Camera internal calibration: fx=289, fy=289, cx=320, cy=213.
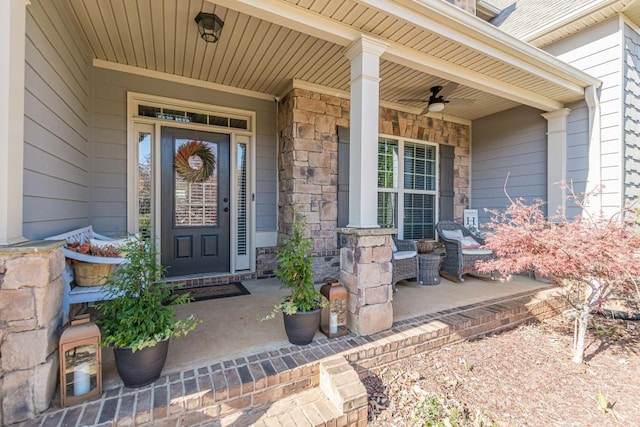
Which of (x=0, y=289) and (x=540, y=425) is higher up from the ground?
(x=0, y=289)

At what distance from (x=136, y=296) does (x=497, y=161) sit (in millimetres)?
5472

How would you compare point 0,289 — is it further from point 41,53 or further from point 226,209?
point 226,209

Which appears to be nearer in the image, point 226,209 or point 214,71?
point 214,71

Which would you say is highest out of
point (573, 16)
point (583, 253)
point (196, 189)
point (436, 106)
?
point (573, 16)

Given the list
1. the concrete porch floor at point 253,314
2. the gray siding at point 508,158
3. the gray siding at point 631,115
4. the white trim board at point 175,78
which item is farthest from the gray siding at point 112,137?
the gray siding at point 631,115

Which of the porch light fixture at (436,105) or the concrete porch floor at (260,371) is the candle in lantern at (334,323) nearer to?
the concrete porch floor at (260,371)

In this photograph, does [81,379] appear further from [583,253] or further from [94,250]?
[583,253]

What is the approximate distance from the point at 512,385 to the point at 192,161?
403 centimetres

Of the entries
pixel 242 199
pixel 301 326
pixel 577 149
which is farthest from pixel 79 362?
pixel 577 149

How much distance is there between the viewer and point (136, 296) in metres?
1.83

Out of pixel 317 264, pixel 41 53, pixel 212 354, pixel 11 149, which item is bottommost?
pixel 212 354

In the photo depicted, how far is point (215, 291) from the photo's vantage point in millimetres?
3506

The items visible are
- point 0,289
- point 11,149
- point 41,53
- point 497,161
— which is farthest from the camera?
point 497,161

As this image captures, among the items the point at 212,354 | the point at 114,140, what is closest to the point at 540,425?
the point at 212,354
